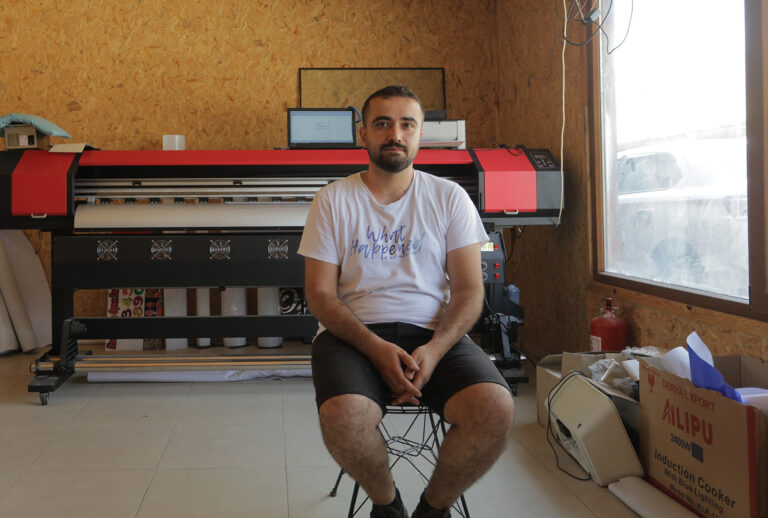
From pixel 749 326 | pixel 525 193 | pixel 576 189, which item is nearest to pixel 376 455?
pixel 749 326

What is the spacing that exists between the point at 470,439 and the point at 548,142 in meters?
2.54

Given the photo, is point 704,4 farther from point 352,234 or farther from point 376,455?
point 376,455

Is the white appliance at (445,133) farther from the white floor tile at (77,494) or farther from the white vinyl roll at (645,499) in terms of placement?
the white floor tile at (77,494)

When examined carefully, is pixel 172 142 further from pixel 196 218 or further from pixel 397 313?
pixel 397 313

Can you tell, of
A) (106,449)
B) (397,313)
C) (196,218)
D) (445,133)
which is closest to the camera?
(397,313)

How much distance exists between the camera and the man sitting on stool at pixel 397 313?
4.73 feet

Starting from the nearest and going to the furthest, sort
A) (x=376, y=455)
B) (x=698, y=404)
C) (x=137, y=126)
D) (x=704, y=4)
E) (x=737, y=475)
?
1. (x=376, y=455)
2. (x=737, y=475)
3. (x=698, y=404)
4. (x=704, y=4)
5. (x=137, y=126)

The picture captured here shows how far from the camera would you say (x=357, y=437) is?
142 centimetres

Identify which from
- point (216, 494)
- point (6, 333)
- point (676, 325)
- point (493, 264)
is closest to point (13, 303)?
point (6, 333)

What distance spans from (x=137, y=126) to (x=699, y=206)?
355 centimetres

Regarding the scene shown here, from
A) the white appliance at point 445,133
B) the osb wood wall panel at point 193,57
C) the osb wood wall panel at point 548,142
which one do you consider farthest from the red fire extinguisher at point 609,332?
the osb wood wall panel at point 193,57

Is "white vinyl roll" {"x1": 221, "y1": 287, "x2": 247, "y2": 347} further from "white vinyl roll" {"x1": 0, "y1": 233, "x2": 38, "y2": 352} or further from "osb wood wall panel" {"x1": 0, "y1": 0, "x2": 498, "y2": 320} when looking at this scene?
"white vinyl roll" {"x1": 0, "y1": 233, "x2": 38, "y2": 352}

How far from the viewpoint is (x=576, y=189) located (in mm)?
3252

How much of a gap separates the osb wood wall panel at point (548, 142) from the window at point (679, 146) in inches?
7.3
